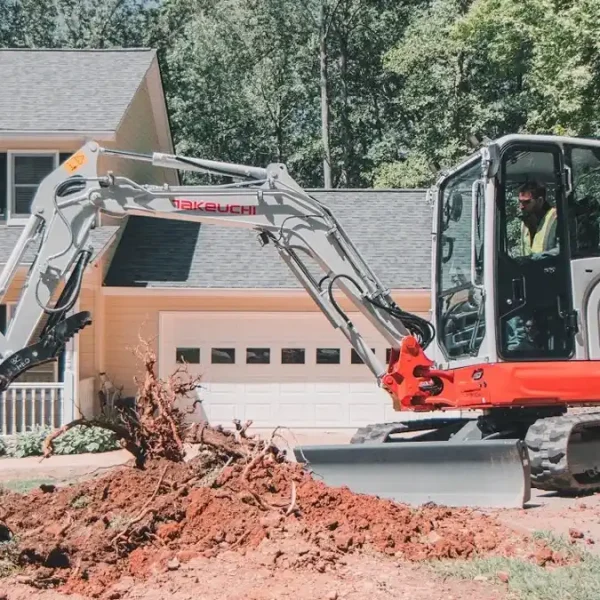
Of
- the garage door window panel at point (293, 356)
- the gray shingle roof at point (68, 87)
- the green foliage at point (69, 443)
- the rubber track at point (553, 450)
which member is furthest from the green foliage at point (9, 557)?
the gray shingle roof at point (68, 87)

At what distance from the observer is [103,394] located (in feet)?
53.4

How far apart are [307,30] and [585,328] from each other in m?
28.0

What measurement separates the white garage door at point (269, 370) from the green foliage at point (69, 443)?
2.71 meters

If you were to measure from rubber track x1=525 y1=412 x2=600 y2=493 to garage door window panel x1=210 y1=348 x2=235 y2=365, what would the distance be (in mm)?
8839

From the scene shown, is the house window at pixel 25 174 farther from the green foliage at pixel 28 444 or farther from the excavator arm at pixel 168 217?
the excavator arm at pixel 168 217

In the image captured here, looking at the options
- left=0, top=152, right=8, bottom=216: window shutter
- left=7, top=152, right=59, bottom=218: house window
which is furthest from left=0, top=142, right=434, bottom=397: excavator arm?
left=0, top=152, right=8, bottom=216: window shutter

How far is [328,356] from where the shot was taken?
17062mm

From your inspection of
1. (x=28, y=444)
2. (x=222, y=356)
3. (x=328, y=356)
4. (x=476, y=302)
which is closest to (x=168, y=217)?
(x=476, y=302)

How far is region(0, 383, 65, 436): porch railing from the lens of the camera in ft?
48.3

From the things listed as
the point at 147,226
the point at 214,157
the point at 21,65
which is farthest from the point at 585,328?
the point at 214,157

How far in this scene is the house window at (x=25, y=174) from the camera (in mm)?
17000

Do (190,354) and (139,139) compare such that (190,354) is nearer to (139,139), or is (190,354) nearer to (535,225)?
(139,139)

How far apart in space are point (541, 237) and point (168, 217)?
3.49 m

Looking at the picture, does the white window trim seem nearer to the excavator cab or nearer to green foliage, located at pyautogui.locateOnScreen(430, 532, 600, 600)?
the excavator cab
